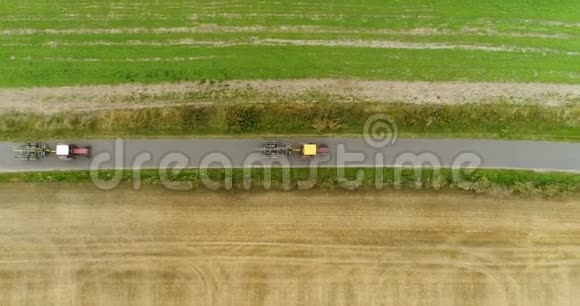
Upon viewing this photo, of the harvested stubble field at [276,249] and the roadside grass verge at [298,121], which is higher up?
the roadside grass verge at [298,121]

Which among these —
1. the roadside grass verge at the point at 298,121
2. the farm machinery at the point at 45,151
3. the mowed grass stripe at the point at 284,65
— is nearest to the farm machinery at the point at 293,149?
the roadside grass verge at the point at 298,121

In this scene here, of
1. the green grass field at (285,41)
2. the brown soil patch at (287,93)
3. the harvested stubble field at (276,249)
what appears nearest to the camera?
the harvested stubble field at (276,249)

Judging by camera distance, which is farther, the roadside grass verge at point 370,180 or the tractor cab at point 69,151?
the roadside grass verge at point 370,180

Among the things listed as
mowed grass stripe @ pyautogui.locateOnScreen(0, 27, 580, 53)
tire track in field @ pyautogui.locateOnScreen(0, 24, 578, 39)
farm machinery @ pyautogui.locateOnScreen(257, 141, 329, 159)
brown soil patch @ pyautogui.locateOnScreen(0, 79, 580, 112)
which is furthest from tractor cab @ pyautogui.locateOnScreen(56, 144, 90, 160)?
farm machinery @ pyautogui.locateOnScreen(257, 141, 329, 159)

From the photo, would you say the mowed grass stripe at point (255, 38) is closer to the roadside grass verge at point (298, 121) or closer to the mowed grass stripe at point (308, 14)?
the mowed grass stripe at point (308, 14)

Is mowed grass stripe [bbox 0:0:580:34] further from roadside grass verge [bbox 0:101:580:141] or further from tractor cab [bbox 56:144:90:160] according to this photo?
tractor cab [bbox 56:144:90:160]

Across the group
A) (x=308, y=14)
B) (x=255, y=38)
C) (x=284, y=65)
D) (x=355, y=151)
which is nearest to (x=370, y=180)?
(x=355, y=151)
